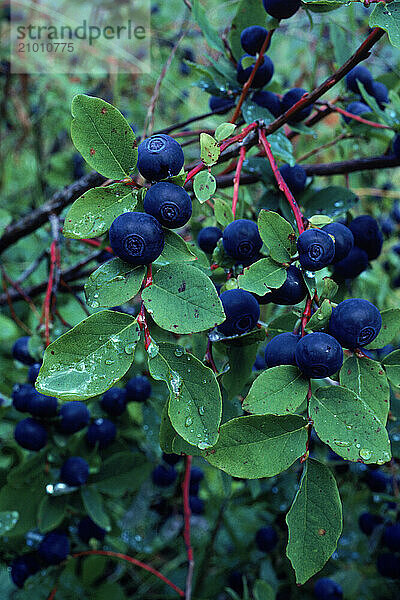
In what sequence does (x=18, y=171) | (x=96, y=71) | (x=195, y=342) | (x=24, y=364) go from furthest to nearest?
(x=18, y=171), (x=96, y=71), (x=24, y=364), (x=195, y=342)

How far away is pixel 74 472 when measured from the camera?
3.23ft

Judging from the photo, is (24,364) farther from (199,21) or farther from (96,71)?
(96,71)

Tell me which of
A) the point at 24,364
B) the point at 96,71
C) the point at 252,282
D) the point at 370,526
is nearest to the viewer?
the point at 252,282

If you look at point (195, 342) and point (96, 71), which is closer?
point (195, 342)

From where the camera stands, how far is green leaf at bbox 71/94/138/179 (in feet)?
2.16

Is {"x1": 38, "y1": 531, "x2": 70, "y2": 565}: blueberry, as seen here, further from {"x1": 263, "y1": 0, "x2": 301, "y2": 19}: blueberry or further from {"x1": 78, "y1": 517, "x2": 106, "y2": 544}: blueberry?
{"x1": 263, "y1": 0, "x2": 301, "y2": 19}: blueberry

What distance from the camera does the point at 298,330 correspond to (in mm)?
707

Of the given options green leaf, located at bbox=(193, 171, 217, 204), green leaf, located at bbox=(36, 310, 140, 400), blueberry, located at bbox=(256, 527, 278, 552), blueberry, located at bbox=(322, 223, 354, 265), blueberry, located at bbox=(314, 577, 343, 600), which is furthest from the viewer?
blueberry, located at bbox=(256, 527, 278, 552)

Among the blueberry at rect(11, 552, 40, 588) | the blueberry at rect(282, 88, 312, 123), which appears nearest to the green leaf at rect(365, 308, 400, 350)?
the blueberry at rect(282, 88, 312, 123)

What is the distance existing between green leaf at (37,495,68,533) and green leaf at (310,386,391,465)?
0.62m

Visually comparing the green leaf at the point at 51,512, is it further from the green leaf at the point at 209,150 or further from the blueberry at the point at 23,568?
the green leaf at the point at 209,150

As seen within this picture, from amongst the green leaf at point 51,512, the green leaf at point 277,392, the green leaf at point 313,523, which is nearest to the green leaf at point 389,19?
the green leaf at point 277,392

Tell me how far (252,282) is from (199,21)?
24.0 inches

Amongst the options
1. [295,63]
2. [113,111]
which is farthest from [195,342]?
[295,63]
